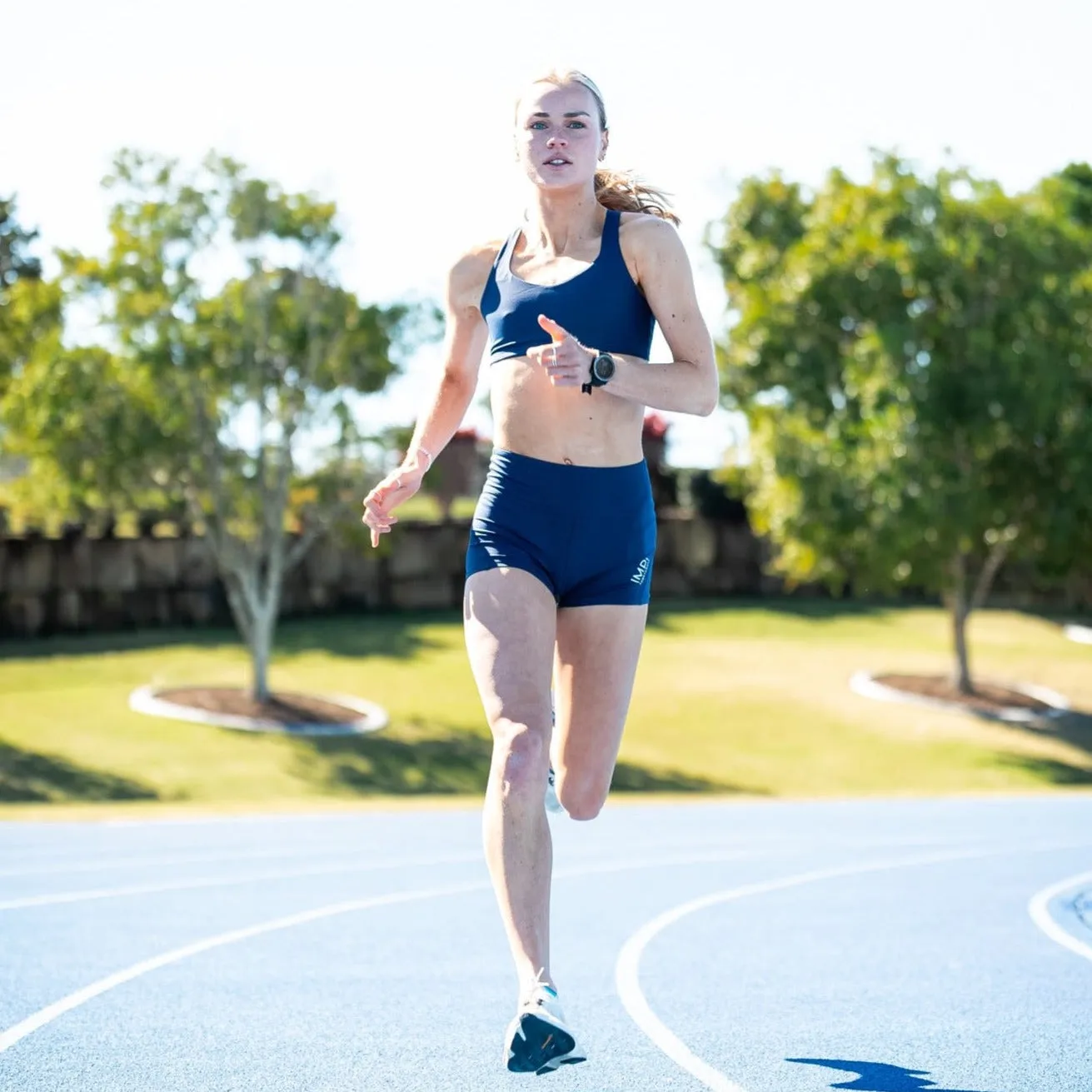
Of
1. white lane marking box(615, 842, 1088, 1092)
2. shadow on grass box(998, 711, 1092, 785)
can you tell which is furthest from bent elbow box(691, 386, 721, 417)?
shadow on grass box(998, 711, 1092, 785)

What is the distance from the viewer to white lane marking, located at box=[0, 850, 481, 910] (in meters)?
8.66

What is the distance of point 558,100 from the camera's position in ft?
16.3

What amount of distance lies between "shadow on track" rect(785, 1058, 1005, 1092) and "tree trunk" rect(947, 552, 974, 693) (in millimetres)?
25327

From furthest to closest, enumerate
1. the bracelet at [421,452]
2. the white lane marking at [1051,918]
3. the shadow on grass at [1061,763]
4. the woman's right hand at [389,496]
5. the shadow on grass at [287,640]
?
1. the shadow on grass at [287,640]
2. the shadow on grass at [1061,763]
3. the white lane marking at [1051,918]
4. the bracelet at [421,452]
5. the woman's right hand at [389,496]

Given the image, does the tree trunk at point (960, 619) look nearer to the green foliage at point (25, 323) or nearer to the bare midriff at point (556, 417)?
the green foliage at point (25, 323)

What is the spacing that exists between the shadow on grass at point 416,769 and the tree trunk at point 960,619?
278 inches

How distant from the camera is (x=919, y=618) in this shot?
38.5 meters

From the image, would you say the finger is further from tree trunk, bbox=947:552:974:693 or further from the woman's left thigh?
tree trunk, bbox=947:552:974:693

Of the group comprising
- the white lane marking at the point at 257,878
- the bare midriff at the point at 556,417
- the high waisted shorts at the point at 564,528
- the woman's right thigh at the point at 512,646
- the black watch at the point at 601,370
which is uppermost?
the black watch at the point at 601,370

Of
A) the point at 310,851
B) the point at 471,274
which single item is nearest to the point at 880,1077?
the point at 471,274

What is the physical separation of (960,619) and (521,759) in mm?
26517

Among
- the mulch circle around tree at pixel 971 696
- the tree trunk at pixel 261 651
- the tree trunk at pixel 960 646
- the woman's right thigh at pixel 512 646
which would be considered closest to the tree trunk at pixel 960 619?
the tree trunk at pixel 960 646

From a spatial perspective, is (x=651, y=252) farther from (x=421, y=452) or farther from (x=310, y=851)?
(x=310, y=851)

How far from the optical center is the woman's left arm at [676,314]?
16.1ft
